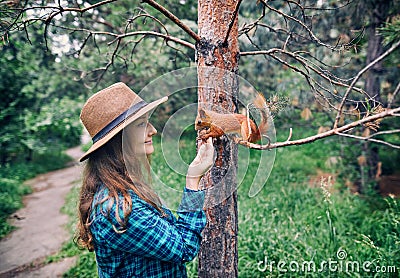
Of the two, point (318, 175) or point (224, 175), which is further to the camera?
point (318, 175)

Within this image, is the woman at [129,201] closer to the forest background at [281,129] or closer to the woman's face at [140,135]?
the woman's face at [140,135]

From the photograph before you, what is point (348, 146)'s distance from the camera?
475 centimetres

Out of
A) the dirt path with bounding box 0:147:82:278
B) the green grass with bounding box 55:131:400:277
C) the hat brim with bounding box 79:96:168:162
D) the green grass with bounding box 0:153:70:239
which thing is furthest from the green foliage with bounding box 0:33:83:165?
the hat brim with bounding box 79:96:168:162

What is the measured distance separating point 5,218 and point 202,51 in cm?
458

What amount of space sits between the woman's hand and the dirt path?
1590 mm

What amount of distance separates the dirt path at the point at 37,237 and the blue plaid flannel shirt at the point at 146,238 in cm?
146

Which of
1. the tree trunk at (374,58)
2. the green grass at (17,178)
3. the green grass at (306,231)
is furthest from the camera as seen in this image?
the green grass at (17,178)

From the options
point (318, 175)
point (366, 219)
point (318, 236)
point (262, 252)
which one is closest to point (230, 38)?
point (262, 252)

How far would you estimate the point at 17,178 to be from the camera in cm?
587

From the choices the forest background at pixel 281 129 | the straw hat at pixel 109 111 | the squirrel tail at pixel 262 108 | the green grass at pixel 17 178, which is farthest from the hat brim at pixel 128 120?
the green grass at pixel 17 178

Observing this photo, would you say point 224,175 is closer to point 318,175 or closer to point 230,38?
point 230,38

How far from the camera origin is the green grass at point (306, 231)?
2600 millimetres

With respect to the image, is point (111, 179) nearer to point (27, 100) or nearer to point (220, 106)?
point (220, 106)

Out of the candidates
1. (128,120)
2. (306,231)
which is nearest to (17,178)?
(306,231)
